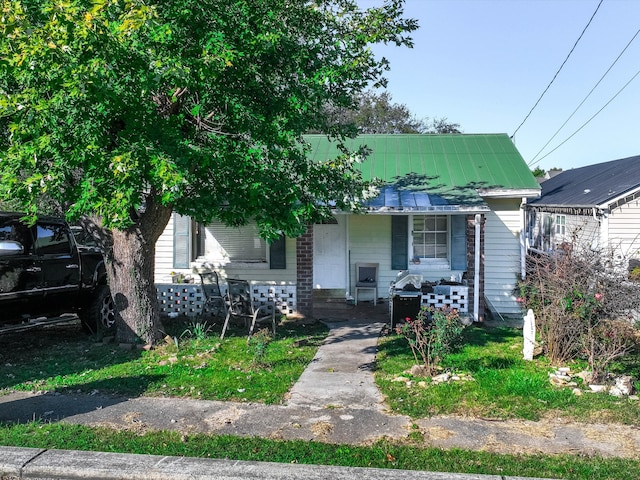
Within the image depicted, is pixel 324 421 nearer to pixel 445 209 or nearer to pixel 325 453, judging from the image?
pixel 325 453

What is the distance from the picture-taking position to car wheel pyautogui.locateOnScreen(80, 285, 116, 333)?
9.23m

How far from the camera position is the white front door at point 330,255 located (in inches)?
489

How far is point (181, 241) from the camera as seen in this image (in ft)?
39.3

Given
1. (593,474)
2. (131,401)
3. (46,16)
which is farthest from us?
(46,16)

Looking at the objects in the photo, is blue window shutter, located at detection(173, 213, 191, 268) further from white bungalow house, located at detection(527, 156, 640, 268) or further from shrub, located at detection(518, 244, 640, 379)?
white bungalow house, located at detection(527, 156, 640, 268)

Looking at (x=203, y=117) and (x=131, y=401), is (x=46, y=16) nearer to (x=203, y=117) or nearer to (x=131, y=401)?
(x=203, y=117)

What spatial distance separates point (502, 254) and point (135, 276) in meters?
7.68

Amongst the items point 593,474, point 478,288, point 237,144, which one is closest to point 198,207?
point 237,144

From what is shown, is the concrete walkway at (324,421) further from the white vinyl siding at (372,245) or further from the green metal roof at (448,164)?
the white vinyl siding at (372,245)

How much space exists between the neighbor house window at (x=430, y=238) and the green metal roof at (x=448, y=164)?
2.89ft

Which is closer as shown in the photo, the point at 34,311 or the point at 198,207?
the point at 198,207

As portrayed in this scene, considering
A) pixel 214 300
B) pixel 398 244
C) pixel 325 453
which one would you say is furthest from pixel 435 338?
pixel 398 244

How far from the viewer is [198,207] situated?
7215 millimetres

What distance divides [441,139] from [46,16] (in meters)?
9.90
